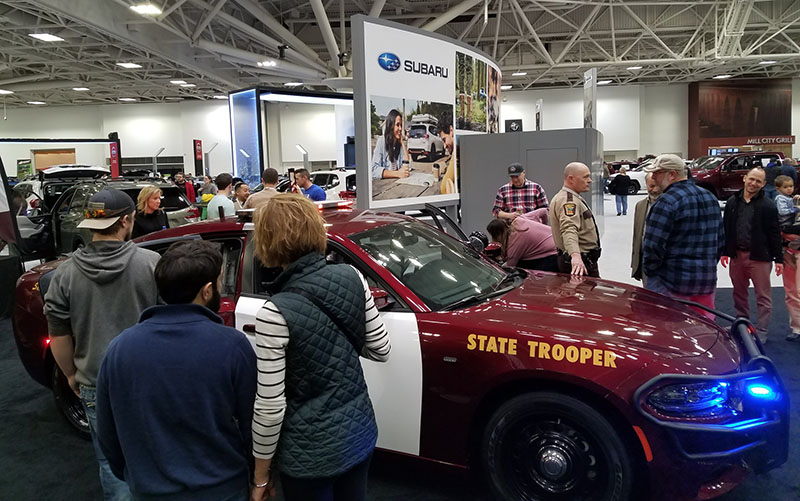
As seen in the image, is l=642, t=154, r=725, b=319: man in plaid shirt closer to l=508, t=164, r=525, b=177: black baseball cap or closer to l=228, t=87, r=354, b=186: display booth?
l=508, t=164, r=525, b=177: black baseball cap

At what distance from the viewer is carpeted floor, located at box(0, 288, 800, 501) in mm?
2809

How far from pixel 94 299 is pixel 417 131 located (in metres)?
5.35

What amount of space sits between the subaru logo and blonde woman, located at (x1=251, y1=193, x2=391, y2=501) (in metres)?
4.91

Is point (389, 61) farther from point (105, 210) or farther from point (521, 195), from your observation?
point (105, 210)

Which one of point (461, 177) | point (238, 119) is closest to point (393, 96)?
point (461, 177)

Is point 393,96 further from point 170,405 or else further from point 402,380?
point 170,405

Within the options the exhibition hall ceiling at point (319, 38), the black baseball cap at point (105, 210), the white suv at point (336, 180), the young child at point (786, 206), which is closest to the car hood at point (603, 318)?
the black baseball cap at point (105, 210)

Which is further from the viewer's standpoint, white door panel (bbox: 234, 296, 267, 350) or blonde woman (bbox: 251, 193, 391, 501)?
white door panel (bbox: 234, 296, 267, 350)

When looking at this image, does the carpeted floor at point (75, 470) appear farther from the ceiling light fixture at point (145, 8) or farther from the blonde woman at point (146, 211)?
the ceiling light fixture at point (145, 8)

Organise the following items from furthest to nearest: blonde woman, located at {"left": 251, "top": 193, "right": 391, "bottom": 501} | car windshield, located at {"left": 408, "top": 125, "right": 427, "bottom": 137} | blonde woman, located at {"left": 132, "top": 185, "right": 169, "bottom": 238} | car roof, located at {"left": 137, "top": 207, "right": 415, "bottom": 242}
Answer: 1. car windshield, located at {"left": 408, "top": 125, "right": 427, "bottom": 137}
2. blonde woman, located at {"left": 132, "top": 185, "right": 169, "bottom": 238}
3. car roof, located at {"left": 137, "top": 207, "right": 415, "bottom": 242}
4. blonde woman, located at {"left": 251, "top": 193, "right": 391, "bottom": 501}

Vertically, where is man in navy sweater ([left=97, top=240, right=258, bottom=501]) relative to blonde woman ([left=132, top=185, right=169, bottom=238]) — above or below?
below

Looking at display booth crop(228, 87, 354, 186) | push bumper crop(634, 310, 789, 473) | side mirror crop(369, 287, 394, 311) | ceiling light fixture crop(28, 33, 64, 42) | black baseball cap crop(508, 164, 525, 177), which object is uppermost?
ceiling light fixture crop(28, 33, 64, 42)

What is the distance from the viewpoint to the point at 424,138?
7.24 m

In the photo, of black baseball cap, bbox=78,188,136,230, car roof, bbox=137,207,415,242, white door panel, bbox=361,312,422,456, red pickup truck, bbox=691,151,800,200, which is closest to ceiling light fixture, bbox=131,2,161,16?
car roof, bbox=137,207,415,242
